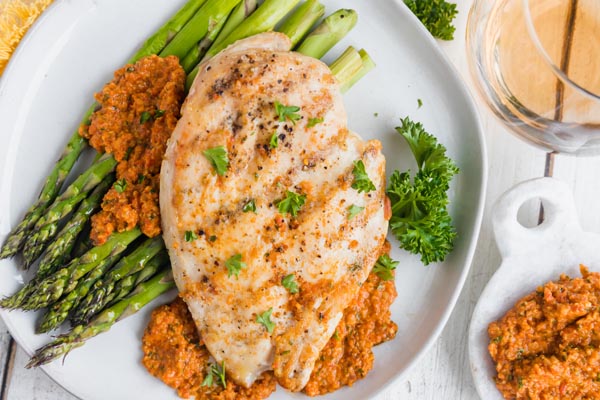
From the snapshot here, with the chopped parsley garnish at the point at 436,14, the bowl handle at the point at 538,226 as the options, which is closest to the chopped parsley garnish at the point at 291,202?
the bowl handle at the point at 538,226

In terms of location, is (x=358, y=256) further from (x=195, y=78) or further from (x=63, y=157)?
(x=63, y=157)

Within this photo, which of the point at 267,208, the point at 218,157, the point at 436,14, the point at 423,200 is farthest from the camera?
the point at 436,14

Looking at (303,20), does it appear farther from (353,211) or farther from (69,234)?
(69,234)

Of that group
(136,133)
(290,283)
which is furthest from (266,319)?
(136,133)

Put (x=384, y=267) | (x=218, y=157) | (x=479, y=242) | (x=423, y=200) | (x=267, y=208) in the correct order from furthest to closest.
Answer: (x=479, y=242)
(x=384, y=267)
(x=423, y=200)
(x=267, y=208)
(x=218, y=157)

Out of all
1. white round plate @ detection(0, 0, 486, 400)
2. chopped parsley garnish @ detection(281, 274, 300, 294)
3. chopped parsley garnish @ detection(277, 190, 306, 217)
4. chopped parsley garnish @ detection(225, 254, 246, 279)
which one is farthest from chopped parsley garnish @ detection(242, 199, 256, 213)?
white round plate @ detection(0, 0, 486, 400)

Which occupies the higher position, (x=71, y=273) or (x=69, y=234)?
(x=69, y=234)

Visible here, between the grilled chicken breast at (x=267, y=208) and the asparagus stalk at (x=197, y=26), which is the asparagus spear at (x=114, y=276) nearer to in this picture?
the grilled chicken breast at (x=267, y=208)
